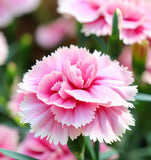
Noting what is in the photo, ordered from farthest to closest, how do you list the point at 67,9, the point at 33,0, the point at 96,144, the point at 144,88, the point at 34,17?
1. the point at 34,17
2. the point at 33,0
3. the point at 144,88
4. the point at 67,9
5. the point at 96,144

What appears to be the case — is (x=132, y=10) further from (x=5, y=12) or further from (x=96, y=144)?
(x=5, y=12)

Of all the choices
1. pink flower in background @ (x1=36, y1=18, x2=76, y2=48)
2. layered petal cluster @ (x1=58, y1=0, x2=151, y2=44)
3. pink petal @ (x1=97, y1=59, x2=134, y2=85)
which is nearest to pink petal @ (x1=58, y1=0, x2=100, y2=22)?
layered petal cluster @ (x1=58, y1=0, x2=151, y2=44)

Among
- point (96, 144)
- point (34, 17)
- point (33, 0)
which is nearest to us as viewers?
point (96, 144)

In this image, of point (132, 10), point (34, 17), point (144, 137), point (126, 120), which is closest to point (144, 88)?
point (144, 137)

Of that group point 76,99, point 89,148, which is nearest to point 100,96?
point 76,99

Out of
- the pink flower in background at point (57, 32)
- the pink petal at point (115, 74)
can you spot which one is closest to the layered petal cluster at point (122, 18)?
the pink petal at point (115, 74)

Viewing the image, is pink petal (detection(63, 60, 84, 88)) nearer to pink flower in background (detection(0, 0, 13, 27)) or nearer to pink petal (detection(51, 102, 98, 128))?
pink petal (detection(51, 102, 98, 128))

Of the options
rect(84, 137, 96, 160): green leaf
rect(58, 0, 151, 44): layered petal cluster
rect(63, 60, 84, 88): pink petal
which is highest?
rect(58, 0, 151, 44): layered petal cluster
